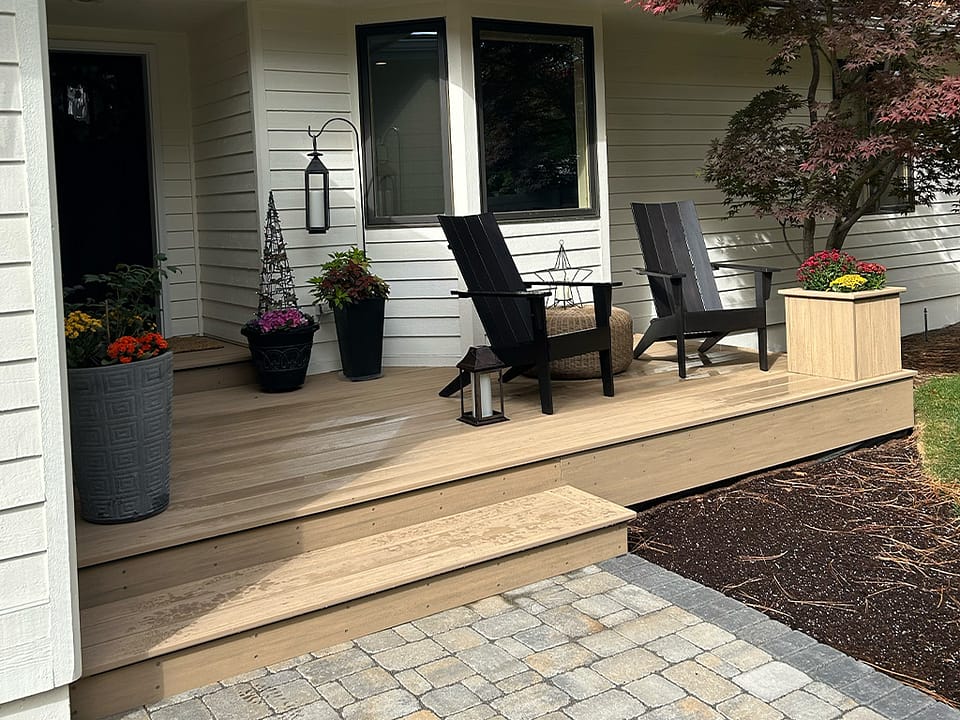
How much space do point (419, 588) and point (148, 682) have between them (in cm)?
94

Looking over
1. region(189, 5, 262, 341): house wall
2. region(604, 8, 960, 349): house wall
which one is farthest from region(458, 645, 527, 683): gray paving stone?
region(604, 8, 960, 349): house wall

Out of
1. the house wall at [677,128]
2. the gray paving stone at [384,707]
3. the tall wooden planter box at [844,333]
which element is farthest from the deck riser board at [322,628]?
the house wall at [677,128]

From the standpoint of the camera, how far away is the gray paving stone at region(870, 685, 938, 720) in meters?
2.79

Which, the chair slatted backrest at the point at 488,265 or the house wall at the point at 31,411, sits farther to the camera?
the chair slatted backrest at the point at 488,265

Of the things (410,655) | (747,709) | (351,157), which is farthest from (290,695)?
(351,157)

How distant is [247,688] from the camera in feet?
10.1

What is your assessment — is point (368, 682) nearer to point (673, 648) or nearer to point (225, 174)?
point (673, 648)

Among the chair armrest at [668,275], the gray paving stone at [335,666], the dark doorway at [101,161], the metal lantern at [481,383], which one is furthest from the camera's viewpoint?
the dark doorway at [101,161]

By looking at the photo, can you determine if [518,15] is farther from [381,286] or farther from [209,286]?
[209,286]

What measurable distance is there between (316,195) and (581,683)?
3965mm

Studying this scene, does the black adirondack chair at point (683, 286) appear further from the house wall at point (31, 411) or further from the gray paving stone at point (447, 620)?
the house wall at point (31, 411)

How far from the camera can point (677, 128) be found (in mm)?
8227

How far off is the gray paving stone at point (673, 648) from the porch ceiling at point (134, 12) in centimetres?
468

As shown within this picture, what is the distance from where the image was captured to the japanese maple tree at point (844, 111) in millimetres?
6223
